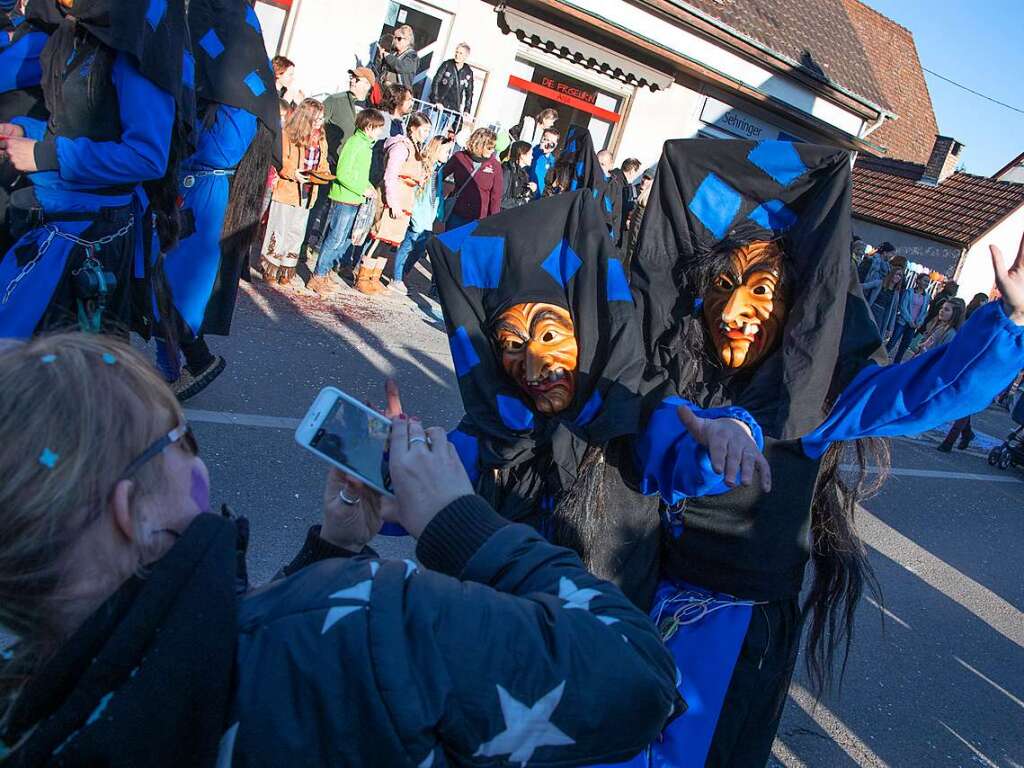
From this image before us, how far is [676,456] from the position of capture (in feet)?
5.95

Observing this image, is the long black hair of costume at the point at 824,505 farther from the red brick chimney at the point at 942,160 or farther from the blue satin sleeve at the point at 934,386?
the red brick chimney at the point at 942,160

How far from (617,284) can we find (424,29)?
11204 millimetres

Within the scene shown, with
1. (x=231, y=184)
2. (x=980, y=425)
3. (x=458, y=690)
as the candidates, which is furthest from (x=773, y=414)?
(x=980, y=425)

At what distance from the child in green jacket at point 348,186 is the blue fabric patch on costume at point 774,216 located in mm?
5993

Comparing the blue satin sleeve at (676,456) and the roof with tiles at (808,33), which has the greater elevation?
the roof with tiles at (808,33)

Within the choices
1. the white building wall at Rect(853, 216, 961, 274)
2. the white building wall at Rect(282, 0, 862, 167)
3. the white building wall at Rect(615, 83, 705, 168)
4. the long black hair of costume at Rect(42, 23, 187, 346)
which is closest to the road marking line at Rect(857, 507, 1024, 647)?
the long black hair of costume at Rect(42, 23, 187, 346)

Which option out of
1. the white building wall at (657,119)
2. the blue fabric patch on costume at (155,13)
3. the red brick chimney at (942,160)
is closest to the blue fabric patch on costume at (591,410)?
the blue fabric patch on costume at (155,13)

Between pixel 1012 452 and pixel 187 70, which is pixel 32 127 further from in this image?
pixel 1012 452

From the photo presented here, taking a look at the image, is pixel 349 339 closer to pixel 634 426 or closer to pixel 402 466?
pixel 634 426

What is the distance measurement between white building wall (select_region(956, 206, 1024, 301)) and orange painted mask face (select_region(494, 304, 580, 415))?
22.4 meters

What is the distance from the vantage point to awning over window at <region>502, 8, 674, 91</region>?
12.4 m

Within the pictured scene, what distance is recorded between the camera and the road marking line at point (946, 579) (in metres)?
5.32

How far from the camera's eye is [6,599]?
916 mm

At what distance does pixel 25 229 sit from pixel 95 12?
765mm
